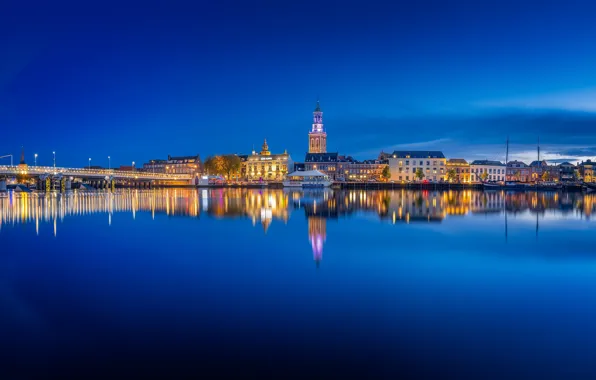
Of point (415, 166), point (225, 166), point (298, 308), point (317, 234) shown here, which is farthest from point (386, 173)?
point (298, 308)

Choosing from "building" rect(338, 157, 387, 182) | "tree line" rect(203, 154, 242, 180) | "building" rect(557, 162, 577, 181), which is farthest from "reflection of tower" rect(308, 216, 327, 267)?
"building" rect(557, 162, 577, 181)

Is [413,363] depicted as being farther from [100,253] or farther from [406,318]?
[100,253]

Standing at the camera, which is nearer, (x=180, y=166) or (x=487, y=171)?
(x=487, y=171)

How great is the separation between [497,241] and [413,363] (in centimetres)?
1121

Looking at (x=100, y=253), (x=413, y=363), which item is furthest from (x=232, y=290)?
(x=100, y=253)

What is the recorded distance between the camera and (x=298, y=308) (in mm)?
6918

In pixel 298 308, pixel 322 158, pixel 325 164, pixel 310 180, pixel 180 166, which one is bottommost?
pixel 298 308

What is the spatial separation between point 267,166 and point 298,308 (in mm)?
119024

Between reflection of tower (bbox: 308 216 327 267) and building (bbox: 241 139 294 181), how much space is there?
9751 cm

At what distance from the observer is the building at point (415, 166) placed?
107 metres

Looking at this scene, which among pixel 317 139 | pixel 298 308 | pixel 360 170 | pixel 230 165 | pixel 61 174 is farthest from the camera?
pixel 317 139

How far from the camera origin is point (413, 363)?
197 inches

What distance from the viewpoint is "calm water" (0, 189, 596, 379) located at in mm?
4973

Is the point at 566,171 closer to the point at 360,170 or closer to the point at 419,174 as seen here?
the point at 419,174
